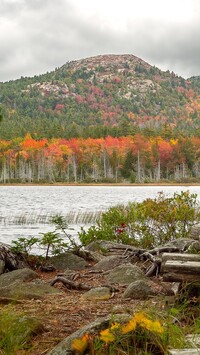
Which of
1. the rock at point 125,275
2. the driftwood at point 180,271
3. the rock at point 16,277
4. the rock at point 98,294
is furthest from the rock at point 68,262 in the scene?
the driftwood at point 180,271

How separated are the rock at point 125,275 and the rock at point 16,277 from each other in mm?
1431

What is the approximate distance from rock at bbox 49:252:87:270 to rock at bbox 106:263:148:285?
204cm

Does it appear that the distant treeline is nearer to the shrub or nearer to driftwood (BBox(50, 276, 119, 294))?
the shrub

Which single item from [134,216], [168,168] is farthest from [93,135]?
[134,216]

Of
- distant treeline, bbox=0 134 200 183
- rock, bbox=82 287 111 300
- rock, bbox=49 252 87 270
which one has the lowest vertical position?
rock, bbox=49 252 87 270

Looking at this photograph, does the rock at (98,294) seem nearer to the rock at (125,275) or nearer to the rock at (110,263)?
the rock at (125,275)

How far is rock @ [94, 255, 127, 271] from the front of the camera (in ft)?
36.5

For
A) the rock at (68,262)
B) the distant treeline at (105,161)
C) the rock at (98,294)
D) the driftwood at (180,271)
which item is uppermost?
the distant treeline at (105,161)

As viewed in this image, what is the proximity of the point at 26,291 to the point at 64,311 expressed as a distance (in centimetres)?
133

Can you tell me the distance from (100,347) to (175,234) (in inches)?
452

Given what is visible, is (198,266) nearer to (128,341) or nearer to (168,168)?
(128,341)

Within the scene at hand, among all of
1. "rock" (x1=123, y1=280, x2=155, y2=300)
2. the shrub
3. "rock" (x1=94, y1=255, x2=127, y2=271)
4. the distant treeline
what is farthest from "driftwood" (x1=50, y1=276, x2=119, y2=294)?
the distant treeline

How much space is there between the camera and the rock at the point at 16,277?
31.2ft

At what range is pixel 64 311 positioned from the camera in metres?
6.89
